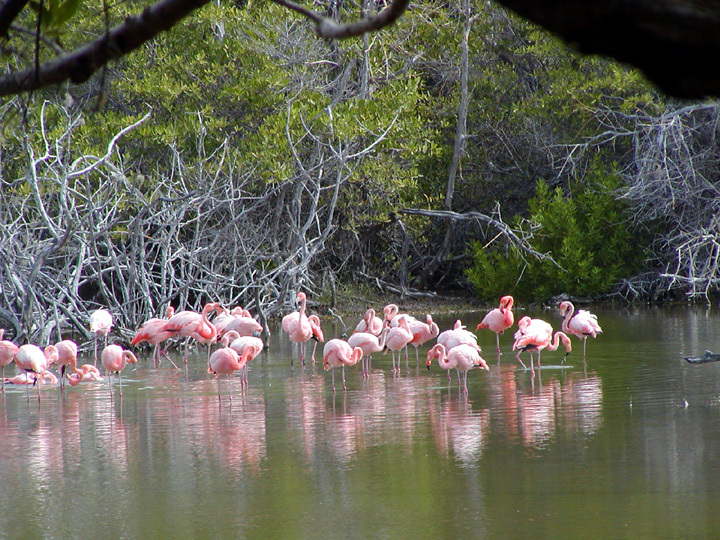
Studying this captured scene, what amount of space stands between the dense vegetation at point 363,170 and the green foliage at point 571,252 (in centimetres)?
5

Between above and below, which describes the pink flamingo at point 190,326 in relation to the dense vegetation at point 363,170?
below

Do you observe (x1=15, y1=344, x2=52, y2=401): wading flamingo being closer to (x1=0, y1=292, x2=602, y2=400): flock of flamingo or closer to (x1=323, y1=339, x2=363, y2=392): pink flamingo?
(x1=0, y1=292, x2=602, y2=400): flock of flamingo

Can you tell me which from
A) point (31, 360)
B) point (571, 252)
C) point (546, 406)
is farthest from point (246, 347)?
point (571, 252)

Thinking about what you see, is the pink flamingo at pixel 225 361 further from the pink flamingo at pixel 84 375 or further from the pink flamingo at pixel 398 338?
the pink flamingo at pixel 398 338

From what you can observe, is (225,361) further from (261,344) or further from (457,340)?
(457,340)

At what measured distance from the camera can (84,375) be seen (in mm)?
9578

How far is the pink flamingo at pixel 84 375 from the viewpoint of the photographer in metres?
9.32

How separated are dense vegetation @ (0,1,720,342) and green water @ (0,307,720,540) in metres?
3.72

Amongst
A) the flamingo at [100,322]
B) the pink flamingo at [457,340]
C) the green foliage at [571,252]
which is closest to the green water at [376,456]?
the pink flamingo at [457,340]

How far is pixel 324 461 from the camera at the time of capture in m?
6.18

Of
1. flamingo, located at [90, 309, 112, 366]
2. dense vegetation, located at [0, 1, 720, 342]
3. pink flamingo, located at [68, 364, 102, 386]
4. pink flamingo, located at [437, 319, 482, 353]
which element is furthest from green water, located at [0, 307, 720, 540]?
dense vegetation, located at [0, 1, 720, 342]

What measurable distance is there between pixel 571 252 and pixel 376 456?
40.0ft

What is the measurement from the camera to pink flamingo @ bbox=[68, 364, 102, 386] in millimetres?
9324

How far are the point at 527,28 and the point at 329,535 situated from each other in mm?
16403
